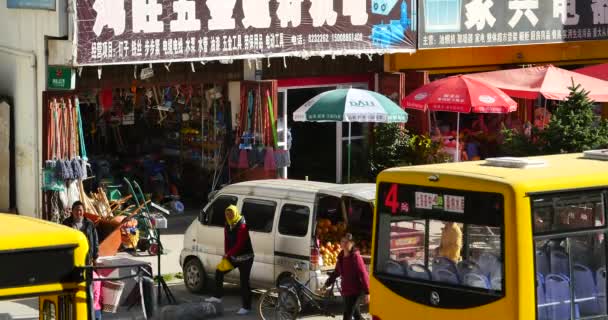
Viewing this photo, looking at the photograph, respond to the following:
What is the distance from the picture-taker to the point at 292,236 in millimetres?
15078

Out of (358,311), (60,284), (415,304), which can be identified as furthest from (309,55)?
(60,284)

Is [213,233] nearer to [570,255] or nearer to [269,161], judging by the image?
[269,161]

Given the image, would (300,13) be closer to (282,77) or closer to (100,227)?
(282,77)

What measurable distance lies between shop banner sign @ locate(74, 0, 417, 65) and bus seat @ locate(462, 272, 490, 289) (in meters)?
9.17

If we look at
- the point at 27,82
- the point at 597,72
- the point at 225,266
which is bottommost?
the point at 225,266

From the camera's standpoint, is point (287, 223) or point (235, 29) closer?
point (287, 223)

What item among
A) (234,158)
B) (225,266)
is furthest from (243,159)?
(225,266)

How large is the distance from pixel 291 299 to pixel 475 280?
3.87 meters

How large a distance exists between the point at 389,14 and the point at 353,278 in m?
10.1

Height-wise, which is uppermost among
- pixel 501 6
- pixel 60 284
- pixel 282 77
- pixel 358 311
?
pixel 501 6

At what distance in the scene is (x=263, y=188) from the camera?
51.1 feet

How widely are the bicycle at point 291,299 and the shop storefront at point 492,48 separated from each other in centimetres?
1029

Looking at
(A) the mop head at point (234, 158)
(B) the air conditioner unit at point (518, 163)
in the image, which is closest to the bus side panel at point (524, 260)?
(B) the air conditioner unit at point (518, 163)

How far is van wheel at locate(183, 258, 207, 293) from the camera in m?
16.4
